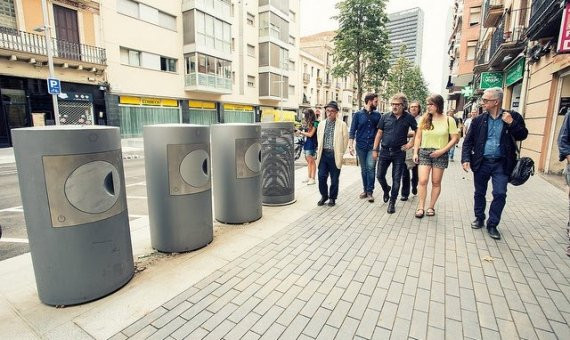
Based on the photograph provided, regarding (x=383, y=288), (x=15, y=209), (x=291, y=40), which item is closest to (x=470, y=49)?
(x=291, y=40)

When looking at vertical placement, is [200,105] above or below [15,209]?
above

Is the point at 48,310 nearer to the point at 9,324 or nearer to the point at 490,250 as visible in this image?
the point at 9,324

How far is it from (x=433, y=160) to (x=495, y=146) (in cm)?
89

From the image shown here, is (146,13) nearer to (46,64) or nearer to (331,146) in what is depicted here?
(46,64)

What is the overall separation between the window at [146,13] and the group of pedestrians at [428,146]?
20321 millimetres

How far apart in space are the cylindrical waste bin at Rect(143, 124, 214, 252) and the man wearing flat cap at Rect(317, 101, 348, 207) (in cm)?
252

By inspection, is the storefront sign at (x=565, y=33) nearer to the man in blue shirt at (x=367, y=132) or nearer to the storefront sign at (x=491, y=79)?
the man in blue shirt at (x=367, y=132)

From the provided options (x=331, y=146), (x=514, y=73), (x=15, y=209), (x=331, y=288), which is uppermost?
(x=514, y=73)

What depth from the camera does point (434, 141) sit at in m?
4.70

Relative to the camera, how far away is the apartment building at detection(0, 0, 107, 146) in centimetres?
1539

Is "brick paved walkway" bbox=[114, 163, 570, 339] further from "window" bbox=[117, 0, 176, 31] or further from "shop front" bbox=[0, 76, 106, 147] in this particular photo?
"window" bbox=[117, 0, 176, 31]

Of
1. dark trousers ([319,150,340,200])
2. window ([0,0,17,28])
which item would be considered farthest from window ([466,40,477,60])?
window ([0,0,17,28])

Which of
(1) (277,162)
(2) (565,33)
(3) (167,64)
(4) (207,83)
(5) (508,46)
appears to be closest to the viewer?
(1) (277,162)

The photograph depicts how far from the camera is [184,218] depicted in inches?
134
